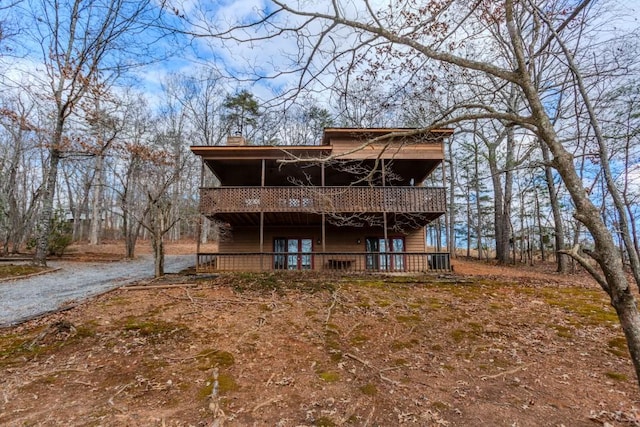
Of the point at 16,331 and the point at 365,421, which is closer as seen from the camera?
the point at 365,421

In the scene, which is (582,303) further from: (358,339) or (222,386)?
(222,386)

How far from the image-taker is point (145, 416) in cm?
333

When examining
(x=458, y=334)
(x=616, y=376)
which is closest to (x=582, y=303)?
(x=616, y=376)

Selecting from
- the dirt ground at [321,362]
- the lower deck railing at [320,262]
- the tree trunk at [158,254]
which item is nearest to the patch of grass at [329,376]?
the dirt ground at [321,362]

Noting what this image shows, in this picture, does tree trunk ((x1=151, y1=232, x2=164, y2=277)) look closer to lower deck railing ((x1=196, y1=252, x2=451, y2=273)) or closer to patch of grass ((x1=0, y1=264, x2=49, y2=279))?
lower deck railing ((x1=196, y1=252, x2=451, y2=273))

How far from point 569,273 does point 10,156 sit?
36206mm

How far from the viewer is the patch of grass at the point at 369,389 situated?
12.6 ft

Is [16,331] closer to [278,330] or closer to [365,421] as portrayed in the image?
[278,330]

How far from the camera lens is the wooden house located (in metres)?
12.3

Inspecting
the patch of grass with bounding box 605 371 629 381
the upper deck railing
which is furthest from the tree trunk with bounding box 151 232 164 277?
the patch of grass with bounding box 605 371 629 381

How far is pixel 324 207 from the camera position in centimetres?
1167

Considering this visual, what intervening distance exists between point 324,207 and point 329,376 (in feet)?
25.6

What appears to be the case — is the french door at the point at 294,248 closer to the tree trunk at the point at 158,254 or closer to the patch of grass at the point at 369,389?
the tree trunk at the point at 158,254

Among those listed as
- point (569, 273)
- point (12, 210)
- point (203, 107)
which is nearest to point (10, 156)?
point (12, 210)
